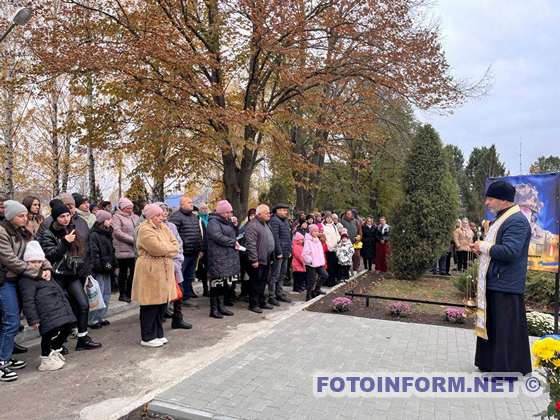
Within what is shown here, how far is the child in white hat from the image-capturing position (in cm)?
459

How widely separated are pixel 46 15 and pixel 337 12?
7193 mm

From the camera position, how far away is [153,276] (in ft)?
18.1

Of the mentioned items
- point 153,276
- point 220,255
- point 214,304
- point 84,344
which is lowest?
point 84,344

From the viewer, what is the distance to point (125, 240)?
746 cm

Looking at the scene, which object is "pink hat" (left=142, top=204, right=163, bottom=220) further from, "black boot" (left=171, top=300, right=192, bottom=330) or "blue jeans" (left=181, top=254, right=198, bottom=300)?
"blue jeans" (left=181, top=254, right=198, bottom=300)

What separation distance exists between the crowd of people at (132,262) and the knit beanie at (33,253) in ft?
0.03

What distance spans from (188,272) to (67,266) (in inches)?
120

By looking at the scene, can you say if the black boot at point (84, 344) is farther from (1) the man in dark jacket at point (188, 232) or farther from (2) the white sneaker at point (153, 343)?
(1) the man in dark jacket at point (188, 232)

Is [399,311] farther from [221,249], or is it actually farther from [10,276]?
[10,276]

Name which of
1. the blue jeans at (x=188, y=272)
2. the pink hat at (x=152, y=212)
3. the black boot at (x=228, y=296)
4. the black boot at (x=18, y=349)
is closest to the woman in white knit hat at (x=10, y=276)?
the black boot at (x=18, y=349)

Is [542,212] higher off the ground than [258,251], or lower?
higher

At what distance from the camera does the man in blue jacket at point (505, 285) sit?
4305 mm

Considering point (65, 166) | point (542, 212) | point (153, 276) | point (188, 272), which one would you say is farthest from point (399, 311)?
point (65, 166)
